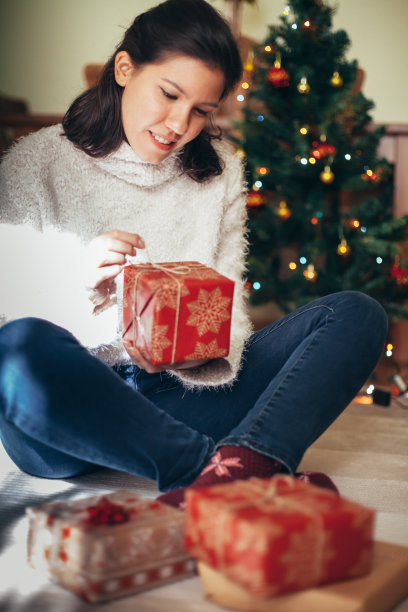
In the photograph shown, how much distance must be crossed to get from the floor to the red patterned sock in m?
0.16

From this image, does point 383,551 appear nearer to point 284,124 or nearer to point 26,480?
point 26,480

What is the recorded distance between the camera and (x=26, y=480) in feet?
4.36

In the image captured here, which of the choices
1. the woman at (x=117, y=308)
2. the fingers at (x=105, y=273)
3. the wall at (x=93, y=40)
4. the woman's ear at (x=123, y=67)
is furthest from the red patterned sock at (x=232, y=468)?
the wall at (x=93, y=40)

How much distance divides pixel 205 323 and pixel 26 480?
521mm

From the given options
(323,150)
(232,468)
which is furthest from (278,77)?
(232,468)

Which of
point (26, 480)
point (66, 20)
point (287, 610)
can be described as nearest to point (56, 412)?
point (26, 480)

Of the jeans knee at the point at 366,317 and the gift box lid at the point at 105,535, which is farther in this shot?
the jeans knee at the point at 366,317

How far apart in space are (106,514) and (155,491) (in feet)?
1.44

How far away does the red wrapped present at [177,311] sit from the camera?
3.48 feet

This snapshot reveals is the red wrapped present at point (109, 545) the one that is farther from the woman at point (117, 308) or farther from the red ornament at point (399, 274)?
the red ornament at point (399, 274)

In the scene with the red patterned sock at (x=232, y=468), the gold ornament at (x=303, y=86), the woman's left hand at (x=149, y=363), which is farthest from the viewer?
the gold ornament at (x=303, y=86)

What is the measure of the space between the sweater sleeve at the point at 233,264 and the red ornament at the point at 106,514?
1.25 ft

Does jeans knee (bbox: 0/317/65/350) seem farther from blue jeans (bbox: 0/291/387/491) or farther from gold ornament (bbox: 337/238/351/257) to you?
gold ornament (bbox: 337/238/351/257)

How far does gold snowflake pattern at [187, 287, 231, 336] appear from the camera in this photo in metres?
1.09
